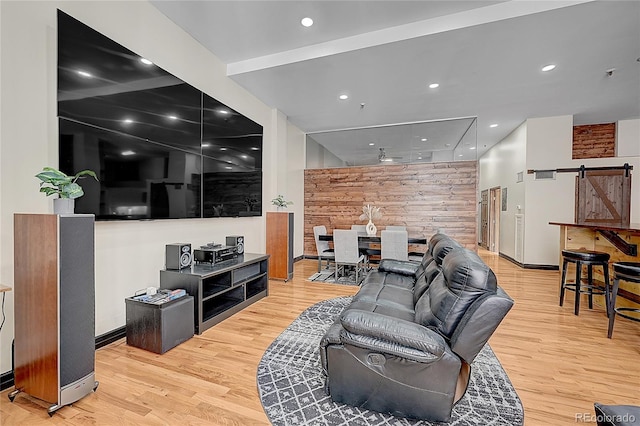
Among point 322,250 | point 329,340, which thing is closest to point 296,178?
point 322,250

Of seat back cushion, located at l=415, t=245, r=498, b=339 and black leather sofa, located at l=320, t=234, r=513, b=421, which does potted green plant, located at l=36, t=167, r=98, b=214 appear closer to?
black leather sofa, located at l=320, t=234, r=513, b=421

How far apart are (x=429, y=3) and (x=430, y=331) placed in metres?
3.24

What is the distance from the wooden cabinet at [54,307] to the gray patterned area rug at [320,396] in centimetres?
119

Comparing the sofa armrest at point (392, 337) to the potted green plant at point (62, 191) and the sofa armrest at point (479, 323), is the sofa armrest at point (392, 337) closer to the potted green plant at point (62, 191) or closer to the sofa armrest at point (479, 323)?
the sofa armrest at point (479, 323)

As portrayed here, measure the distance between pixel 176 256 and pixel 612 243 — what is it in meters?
5.13

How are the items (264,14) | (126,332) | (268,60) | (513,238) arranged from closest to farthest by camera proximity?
(126,332) < (264,14) < (268,60) < (513,238)

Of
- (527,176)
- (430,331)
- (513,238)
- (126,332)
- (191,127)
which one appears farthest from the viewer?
(513,238)

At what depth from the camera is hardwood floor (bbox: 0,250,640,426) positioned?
171 centimetres

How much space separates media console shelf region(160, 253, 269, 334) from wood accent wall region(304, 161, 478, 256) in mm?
3190

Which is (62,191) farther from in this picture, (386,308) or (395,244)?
(395,244)

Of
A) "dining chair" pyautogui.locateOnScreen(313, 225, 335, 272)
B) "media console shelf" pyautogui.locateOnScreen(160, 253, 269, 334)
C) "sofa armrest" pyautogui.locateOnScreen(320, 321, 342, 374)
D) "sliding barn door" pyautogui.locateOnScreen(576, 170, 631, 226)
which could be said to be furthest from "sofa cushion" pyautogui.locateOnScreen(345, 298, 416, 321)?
"sliding barn door" pyautogui.locateOnScreen(576, 170, 631, 226)

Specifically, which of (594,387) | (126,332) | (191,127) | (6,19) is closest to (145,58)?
(191,127)

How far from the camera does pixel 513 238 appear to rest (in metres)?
6.79

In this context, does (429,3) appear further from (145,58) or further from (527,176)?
(527,176)
